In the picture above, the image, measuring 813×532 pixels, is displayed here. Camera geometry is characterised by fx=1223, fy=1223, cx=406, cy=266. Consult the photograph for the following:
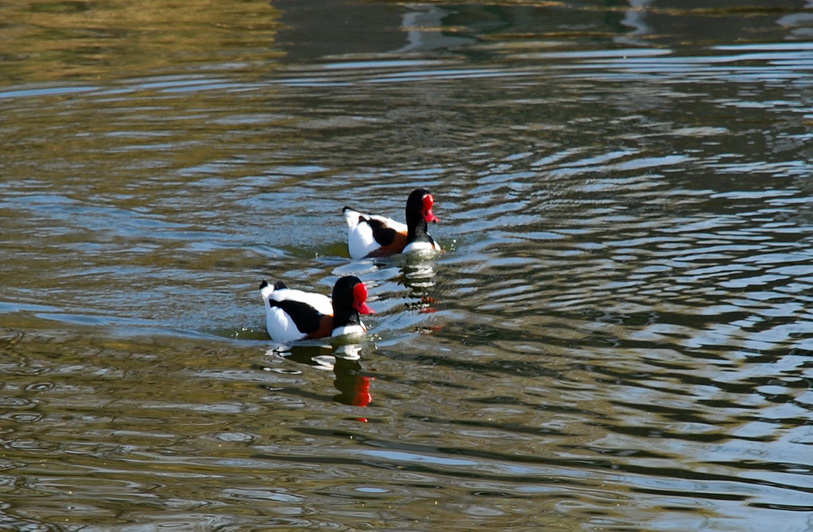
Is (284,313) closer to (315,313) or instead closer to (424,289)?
(315,313)

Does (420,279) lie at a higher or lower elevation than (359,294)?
lower

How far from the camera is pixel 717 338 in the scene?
9.64 metres

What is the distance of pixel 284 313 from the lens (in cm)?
1038

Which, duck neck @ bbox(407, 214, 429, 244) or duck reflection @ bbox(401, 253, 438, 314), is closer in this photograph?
duck reflection @ bbox(401, 253, 438, 314)

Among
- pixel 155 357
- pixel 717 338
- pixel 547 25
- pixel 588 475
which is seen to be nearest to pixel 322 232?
pixel 155 357

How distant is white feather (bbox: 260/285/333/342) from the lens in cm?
1039

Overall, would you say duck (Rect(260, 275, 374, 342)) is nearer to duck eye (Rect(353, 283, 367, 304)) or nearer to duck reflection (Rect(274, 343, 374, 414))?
duck eye (Rect(353, 283, 367, 304))

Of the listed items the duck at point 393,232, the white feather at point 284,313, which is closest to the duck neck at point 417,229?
the duck at point 393,232

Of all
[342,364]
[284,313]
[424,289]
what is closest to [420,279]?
[424,289]

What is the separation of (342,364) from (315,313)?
0.72m

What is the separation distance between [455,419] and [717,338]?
2527mm

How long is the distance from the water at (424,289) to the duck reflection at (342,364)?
4cm

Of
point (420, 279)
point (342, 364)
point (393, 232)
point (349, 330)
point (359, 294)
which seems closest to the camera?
point (342, 364)

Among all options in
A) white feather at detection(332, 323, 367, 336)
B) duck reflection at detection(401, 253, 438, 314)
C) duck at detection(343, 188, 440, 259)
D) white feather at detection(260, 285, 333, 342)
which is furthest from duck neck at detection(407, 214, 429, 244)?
white feather at detection(332, 323, 367, 336)
